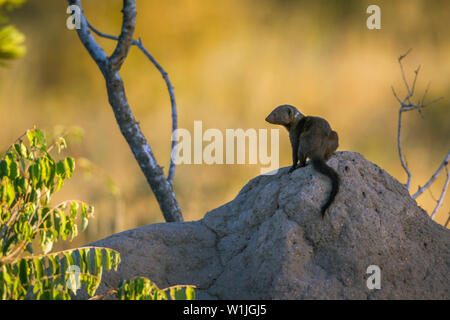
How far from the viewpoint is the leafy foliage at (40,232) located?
2.85 meters

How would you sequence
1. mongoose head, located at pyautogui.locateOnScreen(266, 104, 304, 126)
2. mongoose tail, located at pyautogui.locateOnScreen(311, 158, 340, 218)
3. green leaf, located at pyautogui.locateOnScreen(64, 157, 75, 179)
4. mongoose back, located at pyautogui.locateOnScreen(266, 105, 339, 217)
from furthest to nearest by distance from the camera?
1. mongoose head, located at pyautogui.locateOnScreen(266, 104, 304, 126)
2. mongoose back, located at pyautogui.locateOnScreen(266, 105, 339, 217)
3. mongoose tail, located at pyautogui.locateOnScreen(311, 158, 340, 218)
4. green leaf, located at pyautogui.locateOnScreen(64, 157, 75, 179)

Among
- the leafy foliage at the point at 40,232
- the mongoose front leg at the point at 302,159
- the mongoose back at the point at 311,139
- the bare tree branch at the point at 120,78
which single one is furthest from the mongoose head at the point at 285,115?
the bare tree branch at the point at 120,78

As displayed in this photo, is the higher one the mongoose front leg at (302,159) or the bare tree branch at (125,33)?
the bare tree branch at (125,33)

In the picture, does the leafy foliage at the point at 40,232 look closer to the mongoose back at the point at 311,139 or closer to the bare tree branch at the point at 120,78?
the mongoose back at the point at 311,139

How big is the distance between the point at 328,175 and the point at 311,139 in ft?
1.10

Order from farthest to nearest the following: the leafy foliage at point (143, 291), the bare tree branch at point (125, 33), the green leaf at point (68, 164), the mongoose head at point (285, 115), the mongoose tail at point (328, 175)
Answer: the bare tree branch at point (125, 33)
the mongoose head at point (285, 115)
the mongoose tail at point (328, 175)
the green leaf at point (68, 164)
the leafy foliage at point (143, 291)

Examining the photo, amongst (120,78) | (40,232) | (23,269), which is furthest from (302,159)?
(120,78)

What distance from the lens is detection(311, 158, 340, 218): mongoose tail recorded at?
3643 millimetres

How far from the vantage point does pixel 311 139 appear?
3963mm

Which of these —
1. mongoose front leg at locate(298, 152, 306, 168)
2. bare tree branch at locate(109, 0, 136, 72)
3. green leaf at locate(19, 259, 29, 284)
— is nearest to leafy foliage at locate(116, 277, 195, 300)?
green leaf at locate(19, 259, 29, 284)

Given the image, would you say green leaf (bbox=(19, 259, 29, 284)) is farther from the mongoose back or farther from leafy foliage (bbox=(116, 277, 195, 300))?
the mongoose back
